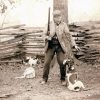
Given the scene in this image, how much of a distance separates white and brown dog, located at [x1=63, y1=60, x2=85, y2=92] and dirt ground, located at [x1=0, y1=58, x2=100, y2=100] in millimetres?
144

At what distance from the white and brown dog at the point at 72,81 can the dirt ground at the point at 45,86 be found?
14 centimetres

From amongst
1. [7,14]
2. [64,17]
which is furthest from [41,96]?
[7,14]

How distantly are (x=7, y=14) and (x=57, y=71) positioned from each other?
2.76 m

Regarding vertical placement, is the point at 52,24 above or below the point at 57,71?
above

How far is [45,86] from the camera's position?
12102 mm

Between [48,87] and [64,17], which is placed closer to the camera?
[48,87]

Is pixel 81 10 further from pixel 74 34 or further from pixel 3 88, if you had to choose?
pixel 3 88

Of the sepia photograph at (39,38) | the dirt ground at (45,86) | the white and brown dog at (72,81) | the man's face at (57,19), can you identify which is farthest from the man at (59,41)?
the sepia photograph at (39,38)

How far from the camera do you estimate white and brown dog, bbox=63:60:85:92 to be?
38.0 ft

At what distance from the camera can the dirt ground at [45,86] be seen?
1109 cm

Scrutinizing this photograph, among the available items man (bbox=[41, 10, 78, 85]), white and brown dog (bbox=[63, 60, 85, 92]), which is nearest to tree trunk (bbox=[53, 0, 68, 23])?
man (bbox=[41, 10, 78, 85])

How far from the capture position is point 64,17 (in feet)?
46.4

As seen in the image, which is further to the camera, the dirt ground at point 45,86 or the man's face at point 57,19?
the man's face at point 57,19

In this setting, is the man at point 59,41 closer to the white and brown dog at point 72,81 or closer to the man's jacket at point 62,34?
the man's jacket at point 62,34
